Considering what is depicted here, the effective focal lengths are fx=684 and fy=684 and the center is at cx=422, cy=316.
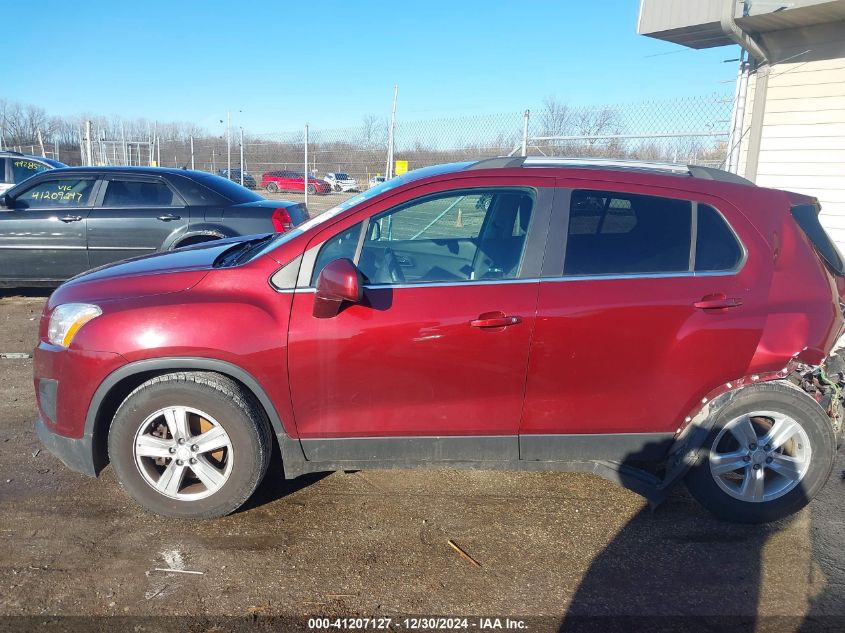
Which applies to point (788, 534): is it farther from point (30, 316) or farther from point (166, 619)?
point (30, 316)

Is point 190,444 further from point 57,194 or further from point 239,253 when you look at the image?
point 57,194

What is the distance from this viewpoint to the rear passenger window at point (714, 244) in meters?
3.46

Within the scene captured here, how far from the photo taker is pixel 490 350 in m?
3.30

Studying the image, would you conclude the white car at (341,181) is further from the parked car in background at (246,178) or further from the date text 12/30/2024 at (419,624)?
the date text 12/30/2024 at (419,624)

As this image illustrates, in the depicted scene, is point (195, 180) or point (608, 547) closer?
point (608, 547)

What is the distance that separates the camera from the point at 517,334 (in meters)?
3.30

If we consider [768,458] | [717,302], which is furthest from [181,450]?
[768,458]

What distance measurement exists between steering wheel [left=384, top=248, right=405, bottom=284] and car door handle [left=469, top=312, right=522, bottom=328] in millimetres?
432

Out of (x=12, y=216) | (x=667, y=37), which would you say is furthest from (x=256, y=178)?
(x=667, y=37)

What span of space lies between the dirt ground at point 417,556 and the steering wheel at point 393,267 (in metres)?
1.26

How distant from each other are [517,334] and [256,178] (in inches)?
621

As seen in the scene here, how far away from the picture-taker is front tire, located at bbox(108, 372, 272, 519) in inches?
132

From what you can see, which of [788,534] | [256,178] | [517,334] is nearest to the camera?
[517,334]

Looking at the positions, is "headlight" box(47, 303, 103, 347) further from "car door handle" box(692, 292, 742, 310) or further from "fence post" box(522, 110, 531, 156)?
"fence post" box(522, 110, 531, 156)
